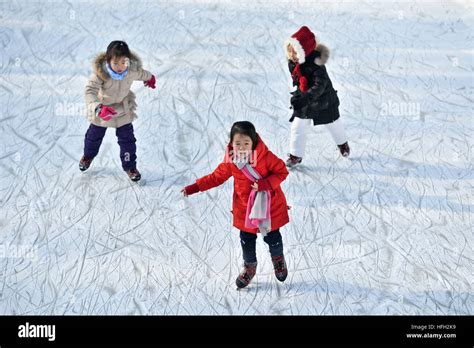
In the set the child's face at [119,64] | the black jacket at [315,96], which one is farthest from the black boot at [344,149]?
the child's face at [119,64]

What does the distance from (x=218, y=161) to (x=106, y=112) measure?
1.40m

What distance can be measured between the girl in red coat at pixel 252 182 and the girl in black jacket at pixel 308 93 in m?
1.47

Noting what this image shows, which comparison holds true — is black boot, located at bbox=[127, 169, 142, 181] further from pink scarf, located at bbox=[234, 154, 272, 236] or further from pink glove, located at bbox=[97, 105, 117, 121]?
pink scarf, located at bbox=[234, 154, 272, 236]

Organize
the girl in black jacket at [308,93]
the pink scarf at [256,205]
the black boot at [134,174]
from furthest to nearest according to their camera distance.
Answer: the black boot at [134,174]
the girl in black jacket at [308,93]
the pink scarf at [256,205]

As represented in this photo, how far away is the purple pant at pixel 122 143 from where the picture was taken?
23.4 feet

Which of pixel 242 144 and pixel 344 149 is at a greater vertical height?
pixel 344 149

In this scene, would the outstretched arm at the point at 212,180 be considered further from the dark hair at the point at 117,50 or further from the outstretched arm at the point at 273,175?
the dark hair at the point at 117,50

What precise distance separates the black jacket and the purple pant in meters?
1.47

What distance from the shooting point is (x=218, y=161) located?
25.4 ft

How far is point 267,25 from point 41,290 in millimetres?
4886

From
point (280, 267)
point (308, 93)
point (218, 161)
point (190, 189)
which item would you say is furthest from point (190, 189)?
point (218, 161)

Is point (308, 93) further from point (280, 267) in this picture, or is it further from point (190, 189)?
point (190, 189)

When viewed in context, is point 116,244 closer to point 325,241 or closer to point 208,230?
point 208,230

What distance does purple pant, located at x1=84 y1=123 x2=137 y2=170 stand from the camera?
7137mm
